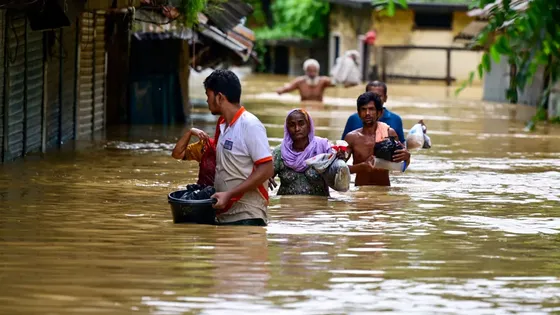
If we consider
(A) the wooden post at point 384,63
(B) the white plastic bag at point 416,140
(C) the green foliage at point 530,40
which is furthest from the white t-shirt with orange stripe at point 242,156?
(A) the wooden post at point 384,63

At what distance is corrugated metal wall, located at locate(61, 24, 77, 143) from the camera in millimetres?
19406

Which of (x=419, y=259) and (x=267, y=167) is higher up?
(x=267, y=167)

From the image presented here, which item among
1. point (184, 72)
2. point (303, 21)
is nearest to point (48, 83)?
point (184, 72)

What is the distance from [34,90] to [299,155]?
633 cm

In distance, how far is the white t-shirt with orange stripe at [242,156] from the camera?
9.32 meters

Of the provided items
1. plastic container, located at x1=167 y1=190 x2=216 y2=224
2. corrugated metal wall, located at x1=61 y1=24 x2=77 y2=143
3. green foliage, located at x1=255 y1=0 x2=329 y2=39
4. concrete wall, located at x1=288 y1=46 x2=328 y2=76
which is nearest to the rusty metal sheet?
corrugated metal wall, located at x1=61 y1=24 x2=77 y2=143

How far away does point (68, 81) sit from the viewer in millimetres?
19828

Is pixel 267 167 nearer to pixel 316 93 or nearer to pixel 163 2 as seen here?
pixel 163 2

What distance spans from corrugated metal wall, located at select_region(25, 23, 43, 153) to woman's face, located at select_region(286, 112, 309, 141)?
5.75 m

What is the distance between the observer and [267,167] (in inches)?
367

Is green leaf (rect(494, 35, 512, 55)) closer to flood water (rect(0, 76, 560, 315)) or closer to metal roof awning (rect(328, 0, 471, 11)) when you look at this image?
flood water (rect(0, 76, 560, 315))

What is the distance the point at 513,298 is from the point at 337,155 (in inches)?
174

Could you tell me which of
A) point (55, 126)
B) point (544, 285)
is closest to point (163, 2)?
point (55, 126)

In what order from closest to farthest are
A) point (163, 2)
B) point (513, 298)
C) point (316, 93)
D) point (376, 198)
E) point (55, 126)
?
point (513, 298)
point (376, 198)
point (163, 2)
point (55, 126)
point (316, 93)
